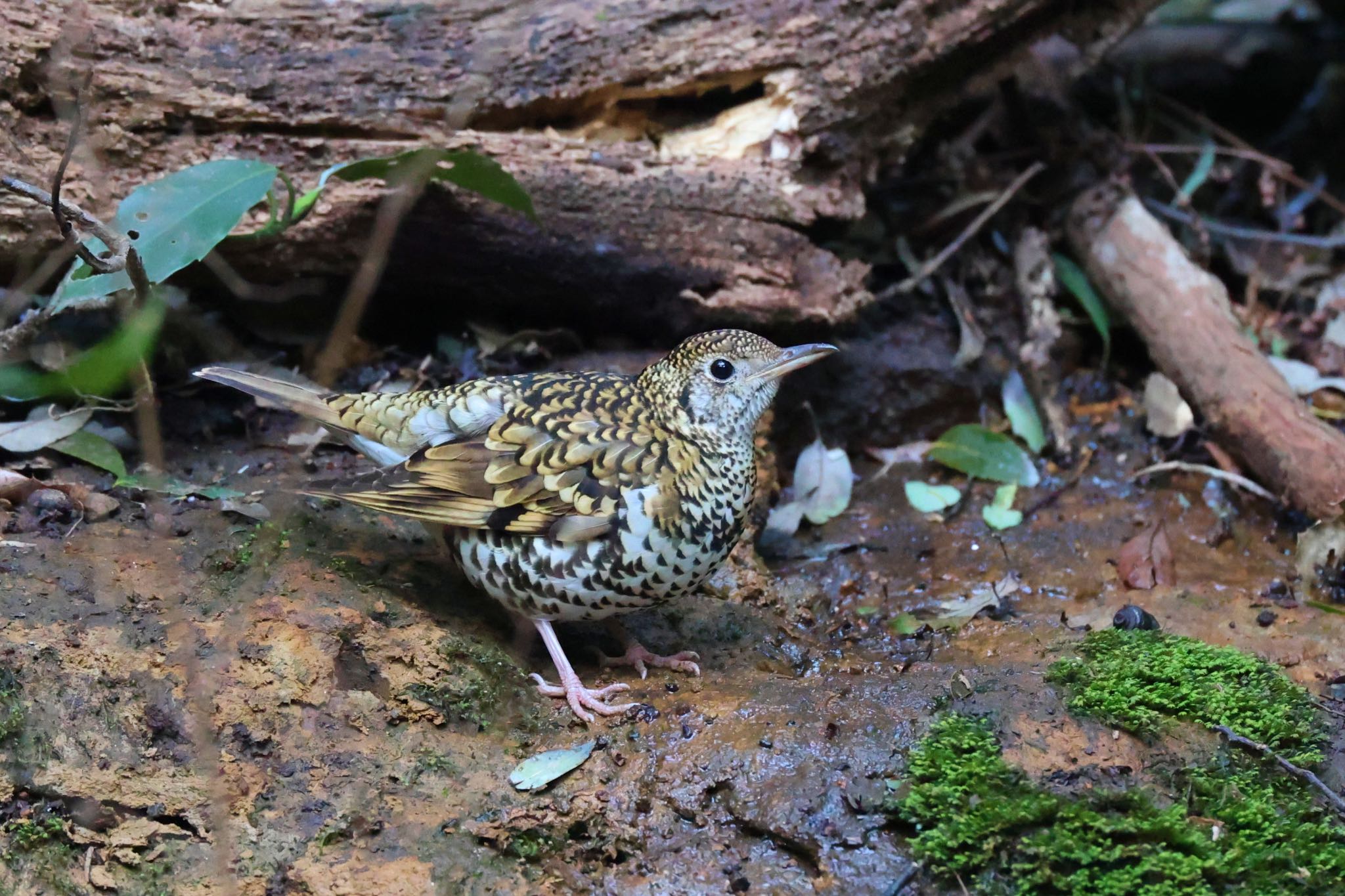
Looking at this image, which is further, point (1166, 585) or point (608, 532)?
point (1166, 585)

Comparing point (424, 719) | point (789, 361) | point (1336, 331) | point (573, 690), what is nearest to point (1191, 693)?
point (789, 361)

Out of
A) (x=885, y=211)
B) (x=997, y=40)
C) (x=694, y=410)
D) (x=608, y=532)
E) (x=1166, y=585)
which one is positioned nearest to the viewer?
(x=608, y=532)

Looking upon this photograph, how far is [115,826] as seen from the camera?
3.20 m

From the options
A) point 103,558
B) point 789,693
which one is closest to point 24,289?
point 103,558

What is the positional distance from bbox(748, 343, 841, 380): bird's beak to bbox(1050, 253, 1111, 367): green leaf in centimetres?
301

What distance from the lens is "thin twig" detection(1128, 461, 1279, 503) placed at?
5359mm

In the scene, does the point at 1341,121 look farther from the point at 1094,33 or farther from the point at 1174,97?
the point at 1094,33

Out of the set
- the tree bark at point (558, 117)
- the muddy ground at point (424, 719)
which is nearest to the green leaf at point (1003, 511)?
the muddy ground at point (424, 719)

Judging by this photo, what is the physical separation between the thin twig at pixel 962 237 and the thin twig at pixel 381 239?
2.81 m

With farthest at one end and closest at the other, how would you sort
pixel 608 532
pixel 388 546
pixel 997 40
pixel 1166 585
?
pixel 997 40 → pixel 1166 585 → pixel 388 546 → pixel 608 532

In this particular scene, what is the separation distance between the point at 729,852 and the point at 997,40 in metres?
4.54

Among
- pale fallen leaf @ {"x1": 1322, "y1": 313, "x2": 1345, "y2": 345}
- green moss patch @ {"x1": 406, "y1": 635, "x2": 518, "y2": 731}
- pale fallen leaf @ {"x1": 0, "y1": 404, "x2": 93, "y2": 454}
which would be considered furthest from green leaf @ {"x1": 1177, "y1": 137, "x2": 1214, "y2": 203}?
pale fallen leaf @ {"x1": 0, "y1": 404, "x2": 93, "y2": 454}

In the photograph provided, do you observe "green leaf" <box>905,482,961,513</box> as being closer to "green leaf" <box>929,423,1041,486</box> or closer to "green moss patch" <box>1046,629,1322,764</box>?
"green leaf" <box>929,423,1041,486</box>

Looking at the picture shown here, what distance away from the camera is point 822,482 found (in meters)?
5.79
